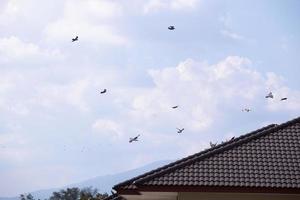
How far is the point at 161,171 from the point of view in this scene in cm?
1300

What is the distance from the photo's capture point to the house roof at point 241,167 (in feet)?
40.2

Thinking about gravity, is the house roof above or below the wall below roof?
above

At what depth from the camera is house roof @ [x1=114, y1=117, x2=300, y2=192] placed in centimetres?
1227

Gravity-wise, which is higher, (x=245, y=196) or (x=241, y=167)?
(x=241, y=167)

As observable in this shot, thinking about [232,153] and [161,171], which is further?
[232,153]

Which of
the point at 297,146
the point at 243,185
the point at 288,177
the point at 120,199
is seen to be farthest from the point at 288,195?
the point at 120,199

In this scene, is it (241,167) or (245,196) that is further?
(241,167)

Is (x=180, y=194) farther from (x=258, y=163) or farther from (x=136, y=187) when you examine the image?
(x=258, y=163)

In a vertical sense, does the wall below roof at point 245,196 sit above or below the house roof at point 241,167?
below

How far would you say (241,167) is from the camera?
13.0m

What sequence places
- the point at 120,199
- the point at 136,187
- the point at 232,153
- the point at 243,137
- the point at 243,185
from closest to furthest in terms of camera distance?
the point at 243,185
the point at 136,187
the point at 232,153
the point at 243,137
the point at 120,199

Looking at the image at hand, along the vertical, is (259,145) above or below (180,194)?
above

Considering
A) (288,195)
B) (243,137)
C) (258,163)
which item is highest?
(243,137)

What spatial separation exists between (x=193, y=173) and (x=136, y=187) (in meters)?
1.63
